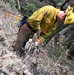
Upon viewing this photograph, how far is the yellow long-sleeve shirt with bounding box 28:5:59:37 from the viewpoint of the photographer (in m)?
5.95

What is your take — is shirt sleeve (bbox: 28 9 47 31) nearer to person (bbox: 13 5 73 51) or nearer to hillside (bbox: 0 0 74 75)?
person (bbox: 13 5 73 51)

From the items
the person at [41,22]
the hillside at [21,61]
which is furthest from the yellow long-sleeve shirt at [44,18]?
the hillside at [21,61]

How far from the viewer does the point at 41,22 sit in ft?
20.4

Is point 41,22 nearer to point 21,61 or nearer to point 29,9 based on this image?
point 21,61

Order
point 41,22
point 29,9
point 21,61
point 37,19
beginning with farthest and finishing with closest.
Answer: point 29,9
point 21,61
point 41,22
point 37,19

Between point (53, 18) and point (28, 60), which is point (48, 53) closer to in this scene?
point (28, 60)

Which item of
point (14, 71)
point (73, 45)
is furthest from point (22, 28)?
point (73, 45)

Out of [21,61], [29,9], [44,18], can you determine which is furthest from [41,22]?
[29,9]

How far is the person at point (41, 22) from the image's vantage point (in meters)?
5.96

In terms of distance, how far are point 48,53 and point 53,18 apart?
355 centimetres

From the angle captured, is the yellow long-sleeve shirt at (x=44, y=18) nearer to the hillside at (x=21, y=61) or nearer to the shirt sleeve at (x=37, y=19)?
the shirt sleeve at (x=37, y=19)

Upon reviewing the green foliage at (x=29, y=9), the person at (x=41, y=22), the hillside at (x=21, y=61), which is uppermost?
the person at (x=41, y=22)

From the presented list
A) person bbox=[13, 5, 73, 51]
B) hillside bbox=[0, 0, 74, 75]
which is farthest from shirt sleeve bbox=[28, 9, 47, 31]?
hillside bbox=[0, 0, 74, 75]

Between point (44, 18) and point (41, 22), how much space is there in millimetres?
178
